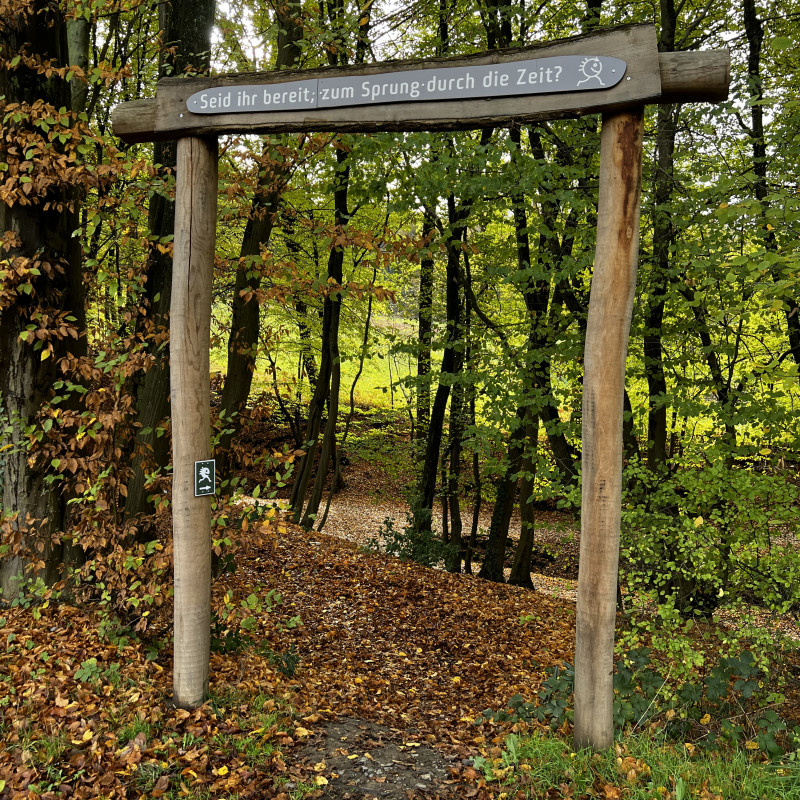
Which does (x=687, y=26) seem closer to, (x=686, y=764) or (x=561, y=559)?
(x=686, y=764)

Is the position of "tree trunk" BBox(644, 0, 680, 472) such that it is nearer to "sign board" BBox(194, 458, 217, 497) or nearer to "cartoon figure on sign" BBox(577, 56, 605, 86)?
"cartoon figure on sign" BBox(577, 56, 605, 86)

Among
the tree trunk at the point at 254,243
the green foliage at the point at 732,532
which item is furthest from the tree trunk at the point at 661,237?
the tree trunk at the point at 254,243

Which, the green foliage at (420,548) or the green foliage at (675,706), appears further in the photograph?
the green foliage at (420,548)

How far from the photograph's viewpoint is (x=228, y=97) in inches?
145

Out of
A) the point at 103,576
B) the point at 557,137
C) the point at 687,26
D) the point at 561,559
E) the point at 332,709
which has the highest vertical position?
the point at 687,26

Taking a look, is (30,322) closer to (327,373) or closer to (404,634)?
(404,634)

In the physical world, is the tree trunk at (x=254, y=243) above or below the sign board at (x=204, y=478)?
above

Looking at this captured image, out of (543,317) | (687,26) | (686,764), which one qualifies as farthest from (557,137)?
(686,764)

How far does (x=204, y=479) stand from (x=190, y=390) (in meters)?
0.57

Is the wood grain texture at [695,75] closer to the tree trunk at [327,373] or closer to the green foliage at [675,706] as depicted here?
the green foliage at [675,706]

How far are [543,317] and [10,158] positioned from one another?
5963 mm

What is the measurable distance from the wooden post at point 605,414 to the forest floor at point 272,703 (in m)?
0.42

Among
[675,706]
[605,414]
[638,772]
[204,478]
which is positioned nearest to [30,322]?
[204,478]

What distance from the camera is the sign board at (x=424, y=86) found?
3.13m
